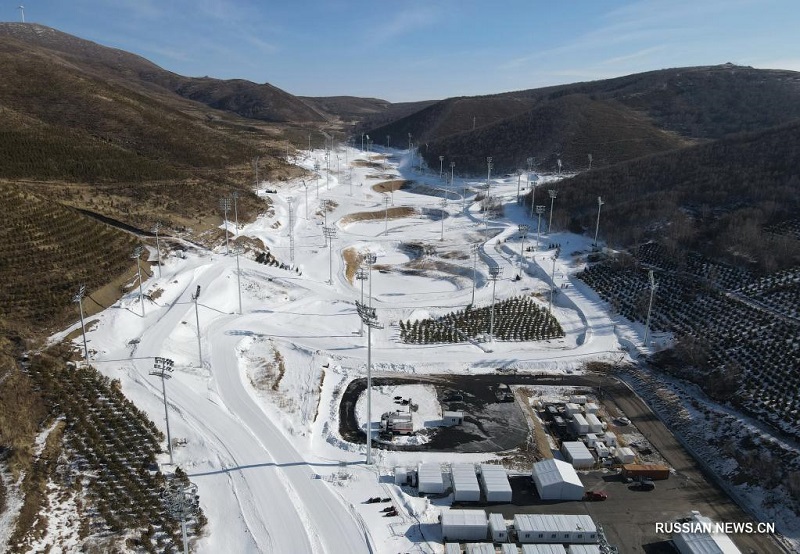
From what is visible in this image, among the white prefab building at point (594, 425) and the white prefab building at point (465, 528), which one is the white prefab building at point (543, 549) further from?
the white prefab building at point (594, 425)

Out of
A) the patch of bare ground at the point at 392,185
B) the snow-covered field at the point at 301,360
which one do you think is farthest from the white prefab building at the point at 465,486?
the patch of bare ground at the point at 392,185

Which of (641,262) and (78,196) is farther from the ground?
(78,196)

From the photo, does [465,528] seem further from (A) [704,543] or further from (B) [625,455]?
(B) [625,455]

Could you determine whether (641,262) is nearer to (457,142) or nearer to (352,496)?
(352,496)

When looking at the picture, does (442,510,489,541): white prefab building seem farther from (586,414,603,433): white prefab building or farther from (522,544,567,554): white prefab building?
(586,414,603,433): white prefab building

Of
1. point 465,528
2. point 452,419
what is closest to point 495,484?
point 465,528

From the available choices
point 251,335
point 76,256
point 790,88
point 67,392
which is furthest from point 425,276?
point 790,88
